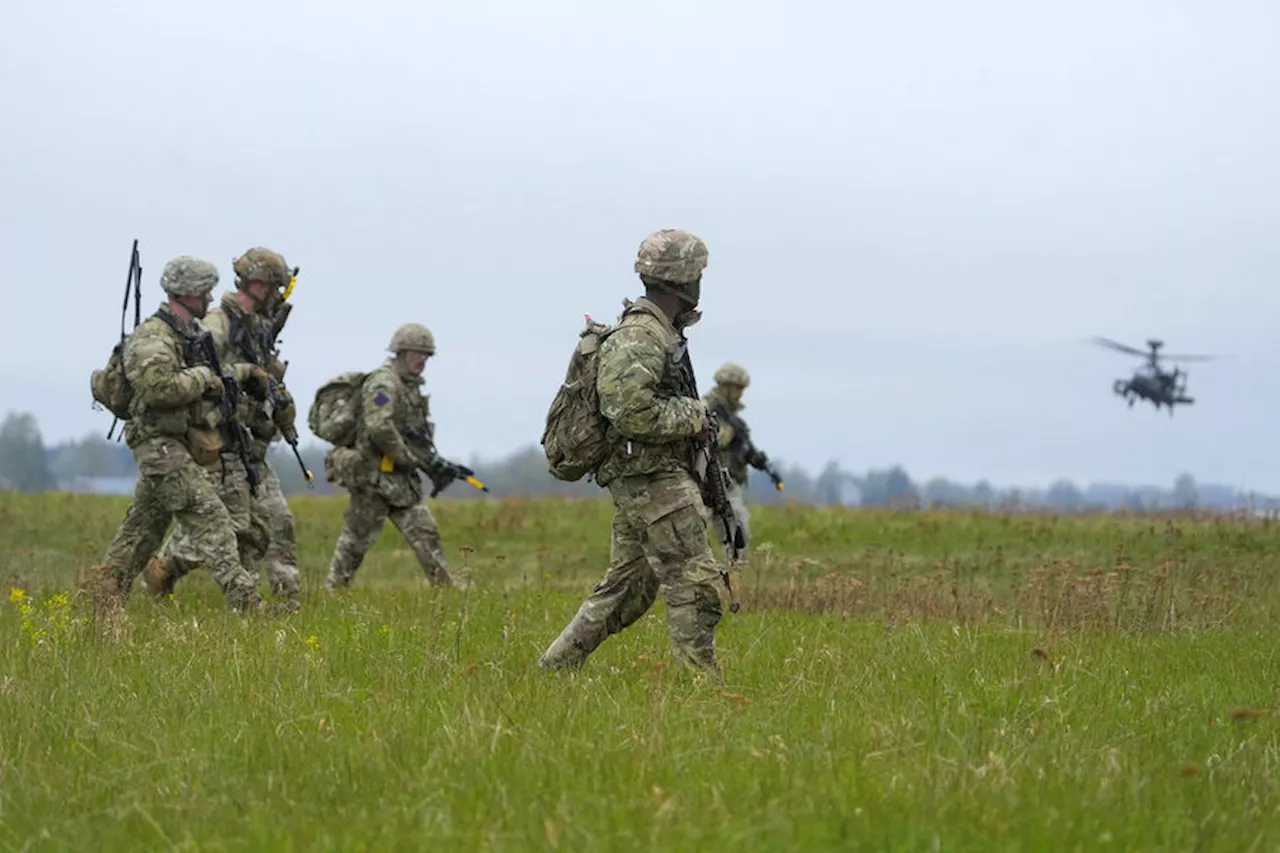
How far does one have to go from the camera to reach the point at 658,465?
24.0 feet

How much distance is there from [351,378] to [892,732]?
28.3 ft

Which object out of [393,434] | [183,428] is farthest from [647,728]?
[393,434]

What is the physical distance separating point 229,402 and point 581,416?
4.36m

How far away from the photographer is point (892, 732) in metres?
5.73

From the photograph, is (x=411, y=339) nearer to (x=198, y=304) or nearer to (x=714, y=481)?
(x=198, y=304)

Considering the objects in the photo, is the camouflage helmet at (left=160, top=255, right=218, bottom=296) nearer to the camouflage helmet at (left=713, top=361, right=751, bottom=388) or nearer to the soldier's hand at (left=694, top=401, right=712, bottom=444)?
the soldier's hand at (left=694, top=401, right=712, bottom=444)

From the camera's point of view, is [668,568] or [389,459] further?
[389,459]

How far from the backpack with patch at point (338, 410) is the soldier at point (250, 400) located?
3.93ft

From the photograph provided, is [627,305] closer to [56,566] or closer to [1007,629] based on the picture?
[1007,629]

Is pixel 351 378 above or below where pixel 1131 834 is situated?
above

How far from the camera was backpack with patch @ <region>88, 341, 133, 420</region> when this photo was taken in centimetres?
1022

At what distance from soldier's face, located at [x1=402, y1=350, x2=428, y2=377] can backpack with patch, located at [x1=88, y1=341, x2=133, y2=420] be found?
331 cm

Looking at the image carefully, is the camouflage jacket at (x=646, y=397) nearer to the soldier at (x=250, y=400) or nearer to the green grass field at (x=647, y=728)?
the green grass field at (x=647, y=728)

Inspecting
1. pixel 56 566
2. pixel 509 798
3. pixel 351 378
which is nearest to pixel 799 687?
pixel 509 798
